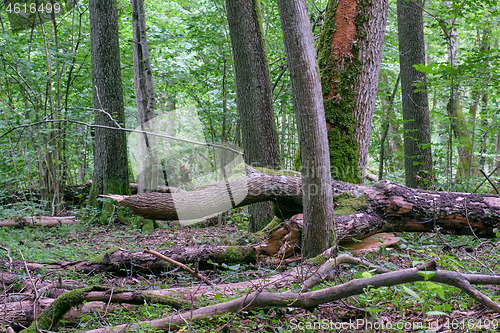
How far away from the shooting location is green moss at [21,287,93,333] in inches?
94.5

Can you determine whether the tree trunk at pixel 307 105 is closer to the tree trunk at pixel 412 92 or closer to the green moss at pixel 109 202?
the tree trunk at pixel 412 92

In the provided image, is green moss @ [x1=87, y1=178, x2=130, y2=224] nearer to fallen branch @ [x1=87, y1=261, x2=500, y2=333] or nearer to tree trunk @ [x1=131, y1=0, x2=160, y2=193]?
tree trunk @ [x1=131, y1=0, x2=160, y2=193]

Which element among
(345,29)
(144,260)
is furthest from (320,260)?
(345,29)

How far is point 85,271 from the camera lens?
12.6 feet

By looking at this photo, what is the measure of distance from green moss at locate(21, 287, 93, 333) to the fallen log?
156 cm

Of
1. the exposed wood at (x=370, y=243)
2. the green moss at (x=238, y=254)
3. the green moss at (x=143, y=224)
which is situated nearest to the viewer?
the green moss at (x=238, y=254)

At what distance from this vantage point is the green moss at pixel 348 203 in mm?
4139

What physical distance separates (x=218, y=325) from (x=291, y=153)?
347 inches

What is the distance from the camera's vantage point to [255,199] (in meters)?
4.29

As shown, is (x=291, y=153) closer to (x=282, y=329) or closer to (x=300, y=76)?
(x=300, y=76)

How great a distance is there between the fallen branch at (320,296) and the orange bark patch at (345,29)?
3526 mm

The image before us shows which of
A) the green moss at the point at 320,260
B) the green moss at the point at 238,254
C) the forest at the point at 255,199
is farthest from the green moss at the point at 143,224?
the green moss at the point at 320,260

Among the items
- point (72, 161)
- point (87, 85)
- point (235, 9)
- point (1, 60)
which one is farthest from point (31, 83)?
point (235, 9)

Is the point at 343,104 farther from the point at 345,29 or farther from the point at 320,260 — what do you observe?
the point at 320,260
